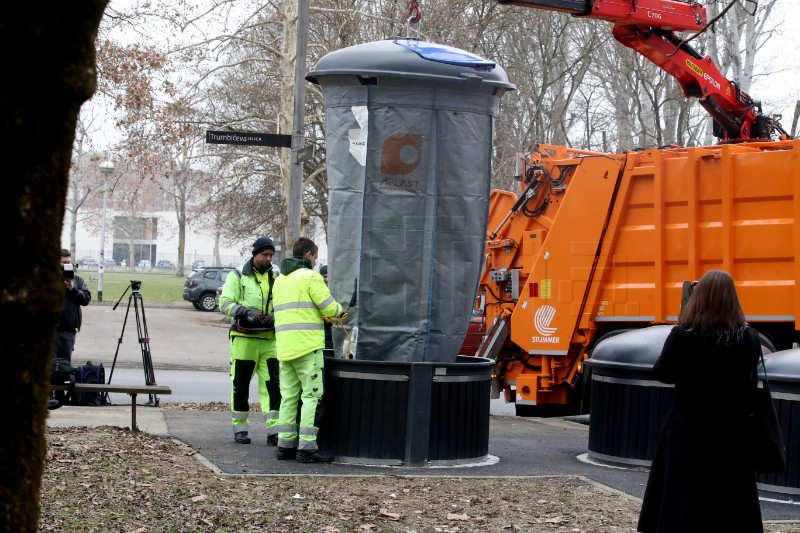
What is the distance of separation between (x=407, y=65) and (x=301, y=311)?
2021 mm

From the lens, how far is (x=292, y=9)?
19656 millimetres

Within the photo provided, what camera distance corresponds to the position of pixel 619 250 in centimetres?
1112

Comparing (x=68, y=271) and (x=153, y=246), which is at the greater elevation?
(x=153, y=246)

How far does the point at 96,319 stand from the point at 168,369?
28.2 feet

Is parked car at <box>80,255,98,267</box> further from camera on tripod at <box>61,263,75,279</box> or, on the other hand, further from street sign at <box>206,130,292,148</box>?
camera on tripod at <box>61,263,75,279</box>

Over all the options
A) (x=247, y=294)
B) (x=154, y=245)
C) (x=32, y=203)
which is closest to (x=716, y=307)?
(x=32, y=203)

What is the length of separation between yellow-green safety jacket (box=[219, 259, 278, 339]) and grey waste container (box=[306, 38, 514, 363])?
0.93 meters

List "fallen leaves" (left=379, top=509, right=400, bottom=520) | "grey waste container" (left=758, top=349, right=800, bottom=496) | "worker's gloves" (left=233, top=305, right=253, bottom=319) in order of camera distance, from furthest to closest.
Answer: "worker's gloves" (left=233, top=305, right=253, bottom=319), "grey waste container" (left=758, top=349, right=800, bottom=496), "fallen leaves" (left=379, top=509, right=400, bottom=520)

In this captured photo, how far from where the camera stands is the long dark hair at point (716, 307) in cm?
470

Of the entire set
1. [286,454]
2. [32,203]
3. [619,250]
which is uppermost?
[619,250]

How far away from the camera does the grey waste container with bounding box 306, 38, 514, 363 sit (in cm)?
827

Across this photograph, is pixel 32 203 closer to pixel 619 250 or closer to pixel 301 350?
pixel 301 350

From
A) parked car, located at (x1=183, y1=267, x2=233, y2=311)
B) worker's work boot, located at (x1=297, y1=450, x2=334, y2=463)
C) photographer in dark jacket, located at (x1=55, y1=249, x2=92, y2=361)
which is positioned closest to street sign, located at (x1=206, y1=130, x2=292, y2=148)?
photographer in dark jacket, located at (x1=55, y1=249, x2=92, y2=361)

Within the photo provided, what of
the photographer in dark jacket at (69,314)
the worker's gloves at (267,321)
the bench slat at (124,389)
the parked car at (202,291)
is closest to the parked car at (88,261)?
the parked car at (202,291)
